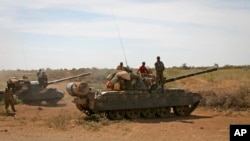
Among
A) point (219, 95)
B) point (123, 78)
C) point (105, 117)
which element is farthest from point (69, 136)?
point (219, 95)

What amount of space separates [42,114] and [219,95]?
1073 centimetres

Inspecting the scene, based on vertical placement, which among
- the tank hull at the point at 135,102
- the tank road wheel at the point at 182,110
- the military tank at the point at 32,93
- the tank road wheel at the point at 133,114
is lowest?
the tank road wheel at the point at 182,110

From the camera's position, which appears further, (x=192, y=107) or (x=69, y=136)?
(x=192, y=107)

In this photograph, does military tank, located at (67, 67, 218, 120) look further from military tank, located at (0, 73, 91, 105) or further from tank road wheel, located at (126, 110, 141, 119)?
military tank, located at (0, 73, 91, 105)

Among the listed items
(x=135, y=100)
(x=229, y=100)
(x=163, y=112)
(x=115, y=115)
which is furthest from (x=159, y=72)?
(x=229, y=100)

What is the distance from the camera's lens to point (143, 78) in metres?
22.3

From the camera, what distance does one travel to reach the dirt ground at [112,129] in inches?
605

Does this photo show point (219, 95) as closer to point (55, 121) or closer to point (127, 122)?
point (127, 122)

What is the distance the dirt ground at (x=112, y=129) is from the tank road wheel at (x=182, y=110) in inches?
78.2

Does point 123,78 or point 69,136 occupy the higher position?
point 123,78

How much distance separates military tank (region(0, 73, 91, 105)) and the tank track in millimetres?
8958

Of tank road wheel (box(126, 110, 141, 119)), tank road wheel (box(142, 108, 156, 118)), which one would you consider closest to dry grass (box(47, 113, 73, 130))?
tank road wheel (box(126, 110, 141, 119))

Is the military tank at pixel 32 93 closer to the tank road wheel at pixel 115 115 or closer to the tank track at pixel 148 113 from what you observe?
the tank track at pixel 148 113

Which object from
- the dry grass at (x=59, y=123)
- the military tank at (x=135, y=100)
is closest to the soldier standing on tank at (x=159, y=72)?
the military tank at (x=135, y=100)
